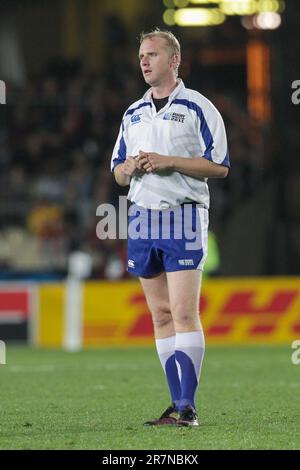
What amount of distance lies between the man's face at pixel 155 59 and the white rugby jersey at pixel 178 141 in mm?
134

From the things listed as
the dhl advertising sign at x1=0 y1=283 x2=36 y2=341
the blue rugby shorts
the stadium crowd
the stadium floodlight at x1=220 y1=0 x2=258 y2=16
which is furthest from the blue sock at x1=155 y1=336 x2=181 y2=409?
the stadium floodlight at x1=220 y1=0 x2=258 y2=16

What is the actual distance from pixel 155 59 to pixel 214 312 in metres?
8.99

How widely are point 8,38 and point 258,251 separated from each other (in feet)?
23.3

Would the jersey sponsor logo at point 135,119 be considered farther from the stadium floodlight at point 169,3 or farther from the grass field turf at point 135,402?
the stadium floodlight at point 169,3

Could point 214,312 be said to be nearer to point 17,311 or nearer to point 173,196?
point 17,311

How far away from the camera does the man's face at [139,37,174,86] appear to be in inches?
273

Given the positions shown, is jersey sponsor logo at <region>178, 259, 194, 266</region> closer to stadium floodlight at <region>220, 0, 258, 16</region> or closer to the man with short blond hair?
the man with short blond hair

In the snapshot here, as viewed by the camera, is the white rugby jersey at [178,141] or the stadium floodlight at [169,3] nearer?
the white rugby jersey at [178,141]

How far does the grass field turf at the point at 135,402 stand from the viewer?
625 centimetres

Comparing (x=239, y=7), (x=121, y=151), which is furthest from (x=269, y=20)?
(x=121, y=151)

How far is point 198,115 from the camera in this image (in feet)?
22.7

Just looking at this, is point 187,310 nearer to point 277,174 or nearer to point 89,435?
point 89,435

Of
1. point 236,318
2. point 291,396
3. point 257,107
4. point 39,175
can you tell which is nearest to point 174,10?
point 257,107

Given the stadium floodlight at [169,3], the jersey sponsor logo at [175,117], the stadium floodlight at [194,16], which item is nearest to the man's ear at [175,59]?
the jersey sponsor logo at [175,117]
